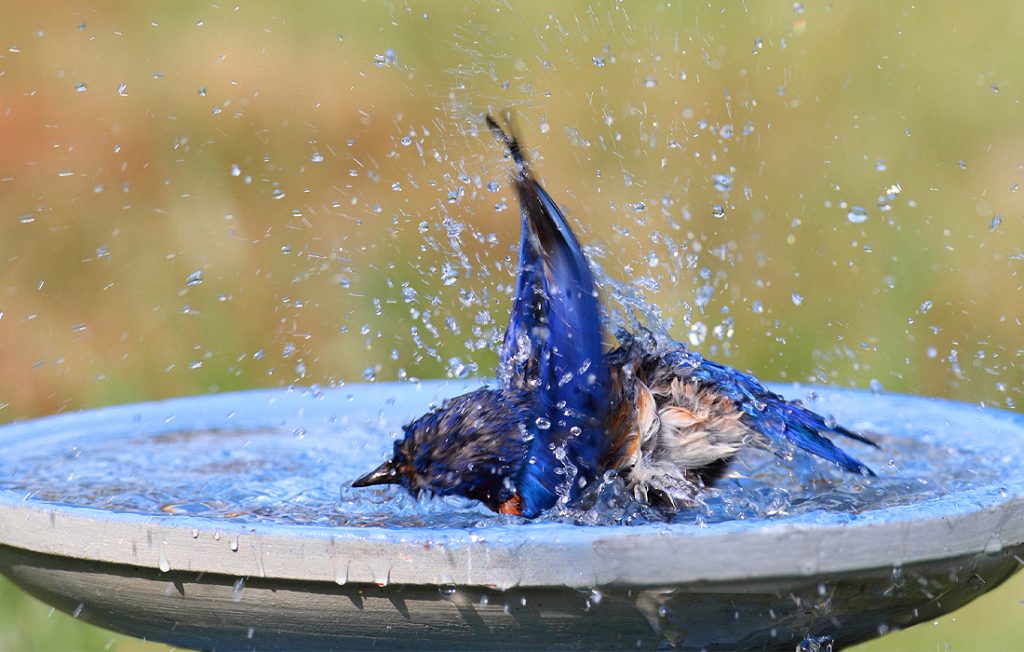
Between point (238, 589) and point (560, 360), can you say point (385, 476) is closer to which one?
point (560, 360)

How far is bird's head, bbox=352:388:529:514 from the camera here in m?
2.36

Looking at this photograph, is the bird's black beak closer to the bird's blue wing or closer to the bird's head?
the bird's head

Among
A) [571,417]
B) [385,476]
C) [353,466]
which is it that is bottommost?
[353,466]

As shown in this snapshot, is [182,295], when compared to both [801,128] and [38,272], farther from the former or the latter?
[801,128]

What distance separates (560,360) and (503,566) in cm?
56

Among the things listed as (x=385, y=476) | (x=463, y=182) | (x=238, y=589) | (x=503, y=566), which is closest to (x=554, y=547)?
(x=503, y=566)

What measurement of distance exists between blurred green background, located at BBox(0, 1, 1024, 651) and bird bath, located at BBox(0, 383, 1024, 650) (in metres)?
3.52

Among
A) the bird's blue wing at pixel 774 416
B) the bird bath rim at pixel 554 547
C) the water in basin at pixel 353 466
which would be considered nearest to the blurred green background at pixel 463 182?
the water in basin at pixel 353 466

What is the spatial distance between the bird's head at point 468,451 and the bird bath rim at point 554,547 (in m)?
0.41

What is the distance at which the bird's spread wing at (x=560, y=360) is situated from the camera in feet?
7.47

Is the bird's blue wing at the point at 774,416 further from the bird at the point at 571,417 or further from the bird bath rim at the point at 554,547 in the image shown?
the bird bath rim at the point at 554,547

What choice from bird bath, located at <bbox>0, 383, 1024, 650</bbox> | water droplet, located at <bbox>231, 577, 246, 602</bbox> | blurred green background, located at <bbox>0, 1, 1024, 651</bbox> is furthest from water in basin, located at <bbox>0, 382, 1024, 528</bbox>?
blurred green background, located at <bbox>0, 1, 1024, 651</bbox>

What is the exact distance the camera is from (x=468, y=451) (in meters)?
2.40

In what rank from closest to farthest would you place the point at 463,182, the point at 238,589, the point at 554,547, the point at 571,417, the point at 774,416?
the point at 554,547, the point at 238,589, the point at 571,417, the point at 774,416, the point at 463,182
